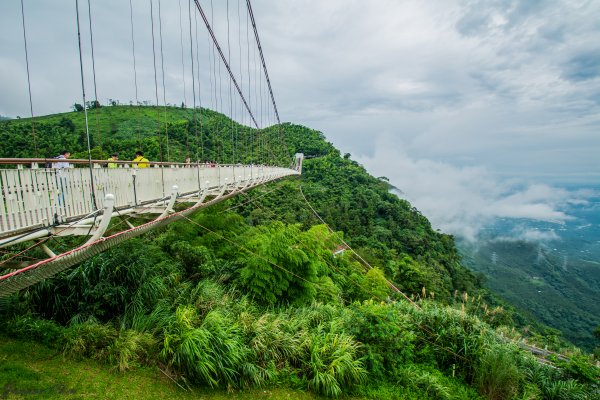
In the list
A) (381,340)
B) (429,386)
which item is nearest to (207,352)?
(381,340)

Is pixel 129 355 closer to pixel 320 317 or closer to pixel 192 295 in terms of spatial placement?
pixel 192 295

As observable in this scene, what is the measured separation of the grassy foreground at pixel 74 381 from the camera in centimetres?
392

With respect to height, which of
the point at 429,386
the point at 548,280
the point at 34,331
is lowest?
the point at 548,280

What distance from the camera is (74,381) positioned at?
165 inches

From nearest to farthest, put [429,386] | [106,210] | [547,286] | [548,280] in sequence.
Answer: [106,210]
[429,386]
[547,286]
[548,280]

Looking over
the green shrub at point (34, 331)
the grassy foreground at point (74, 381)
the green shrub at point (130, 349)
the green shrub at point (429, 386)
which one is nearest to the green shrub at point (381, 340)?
the green shrub at point (429, 386)

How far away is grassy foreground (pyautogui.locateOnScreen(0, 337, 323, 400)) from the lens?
392 cm

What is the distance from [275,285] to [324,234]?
162 inches

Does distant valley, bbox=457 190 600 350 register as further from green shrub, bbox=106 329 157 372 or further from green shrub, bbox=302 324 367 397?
green shrub, bbox=106 329 157 372

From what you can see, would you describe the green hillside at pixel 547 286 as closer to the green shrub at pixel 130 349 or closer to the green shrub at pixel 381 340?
the green shrub at pixel 381 340

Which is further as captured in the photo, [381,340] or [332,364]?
[381,340]

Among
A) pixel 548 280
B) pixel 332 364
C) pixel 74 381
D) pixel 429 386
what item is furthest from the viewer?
pixel 548 280

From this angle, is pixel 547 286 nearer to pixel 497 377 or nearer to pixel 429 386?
pixel 497 377

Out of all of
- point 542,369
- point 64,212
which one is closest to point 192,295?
point 64,212
